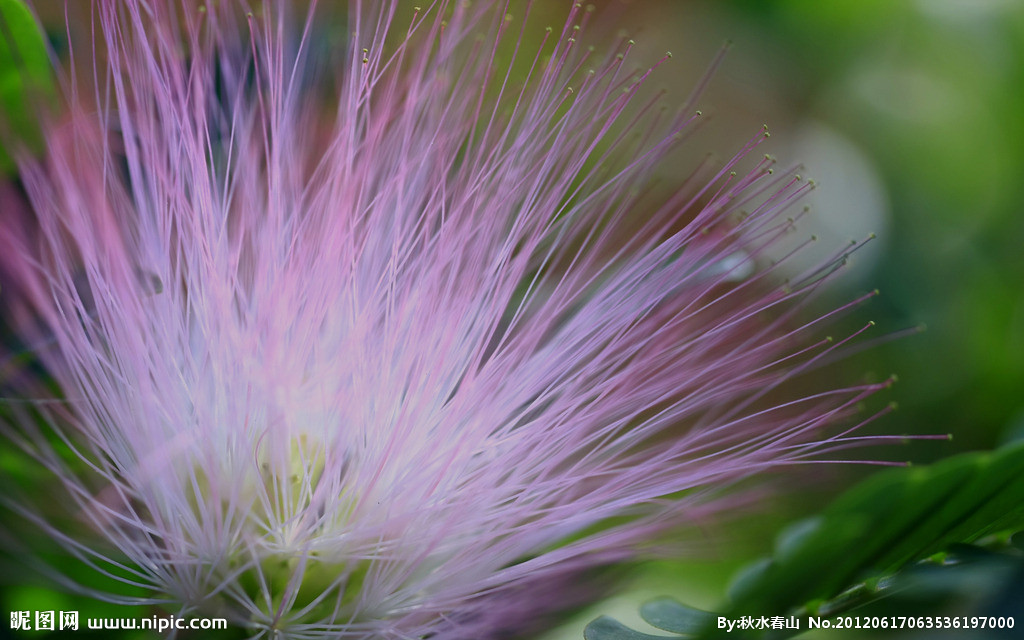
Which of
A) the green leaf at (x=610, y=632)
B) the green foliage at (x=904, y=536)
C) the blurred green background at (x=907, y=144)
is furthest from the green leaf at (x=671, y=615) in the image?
the blurred green background at (x=907, y=144)

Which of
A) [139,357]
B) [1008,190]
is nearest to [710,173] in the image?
[139,357]

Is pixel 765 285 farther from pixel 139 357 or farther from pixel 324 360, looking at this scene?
pixel 139 357

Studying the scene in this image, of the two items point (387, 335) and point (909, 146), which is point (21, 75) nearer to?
point (387, 335)

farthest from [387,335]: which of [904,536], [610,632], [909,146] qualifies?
[909,146]

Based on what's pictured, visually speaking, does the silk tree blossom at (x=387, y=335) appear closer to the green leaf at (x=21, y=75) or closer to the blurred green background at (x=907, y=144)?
the green leaf at (x=21, y=75)

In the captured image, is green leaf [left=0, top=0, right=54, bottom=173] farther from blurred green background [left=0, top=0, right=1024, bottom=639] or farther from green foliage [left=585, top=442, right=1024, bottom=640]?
blurred green background [left=0, top=0, right=1024, bottom=639]
